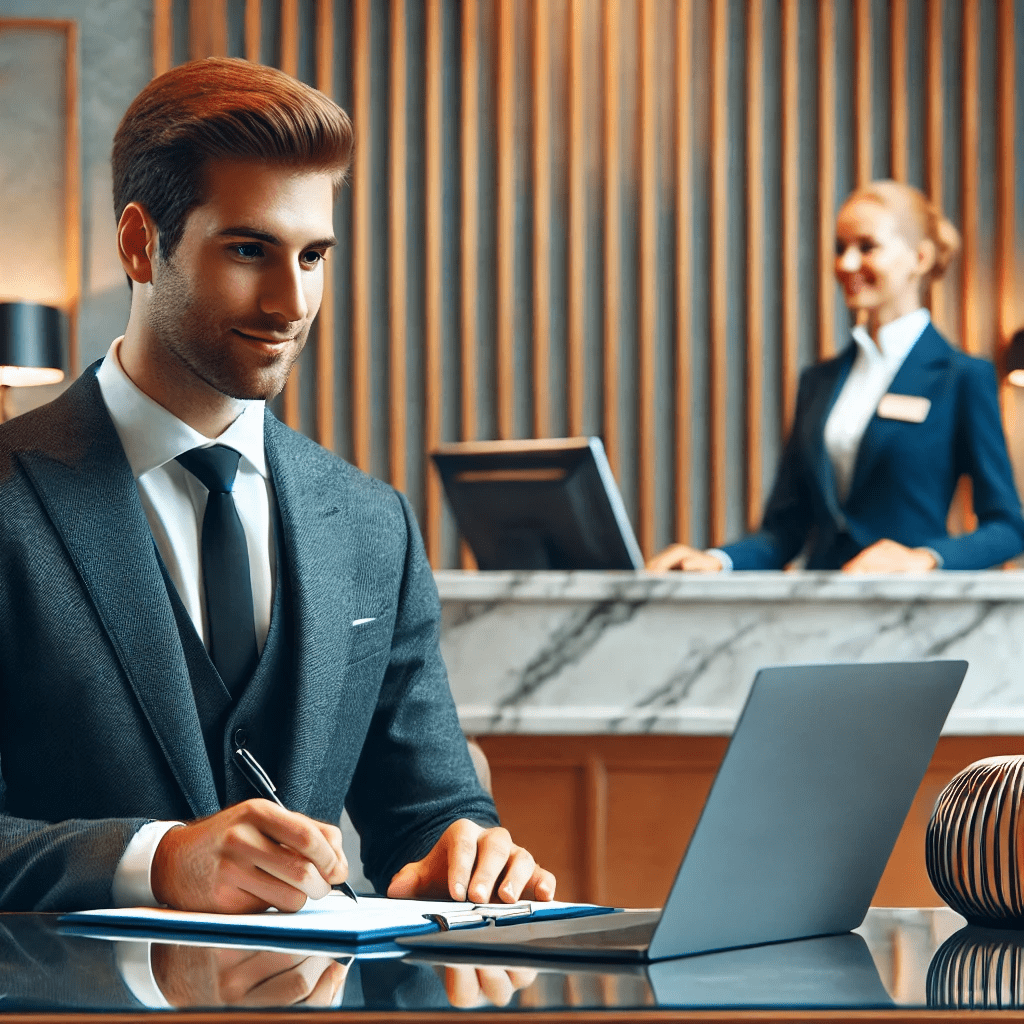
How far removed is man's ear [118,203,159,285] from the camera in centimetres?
128

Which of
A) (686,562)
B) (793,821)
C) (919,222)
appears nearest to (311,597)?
(793,821)

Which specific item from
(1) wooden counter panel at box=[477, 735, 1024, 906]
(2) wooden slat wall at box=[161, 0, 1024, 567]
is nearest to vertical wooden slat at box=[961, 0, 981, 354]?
(2) wooden slat wall at box=[161, 0, 1024, 567]

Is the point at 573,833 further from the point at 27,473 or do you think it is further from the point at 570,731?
the point at 27,473

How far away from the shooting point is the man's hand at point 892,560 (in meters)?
2.70

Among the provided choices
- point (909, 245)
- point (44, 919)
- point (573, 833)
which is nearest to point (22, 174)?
point (909, 245)

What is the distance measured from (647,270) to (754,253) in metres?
0.39

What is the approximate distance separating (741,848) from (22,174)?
4945 millimetres

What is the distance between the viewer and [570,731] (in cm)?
251

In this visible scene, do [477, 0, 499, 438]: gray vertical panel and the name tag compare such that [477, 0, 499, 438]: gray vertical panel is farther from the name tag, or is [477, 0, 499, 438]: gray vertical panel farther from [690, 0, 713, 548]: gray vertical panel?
the name tag

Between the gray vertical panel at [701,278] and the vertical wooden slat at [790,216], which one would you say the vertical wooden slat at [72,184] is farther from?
the vertical wooden slat at [790,216]

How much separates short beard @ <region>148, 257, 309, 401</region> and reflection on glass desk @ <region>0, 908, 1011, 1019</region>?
1.78ft

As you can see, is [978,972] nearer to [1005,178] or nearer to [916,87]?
[1005,178]

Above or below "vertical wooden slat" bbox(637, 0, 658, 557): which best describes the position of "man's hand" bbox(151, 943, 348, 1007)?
below

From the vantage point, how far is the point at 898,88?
5.04 metres
